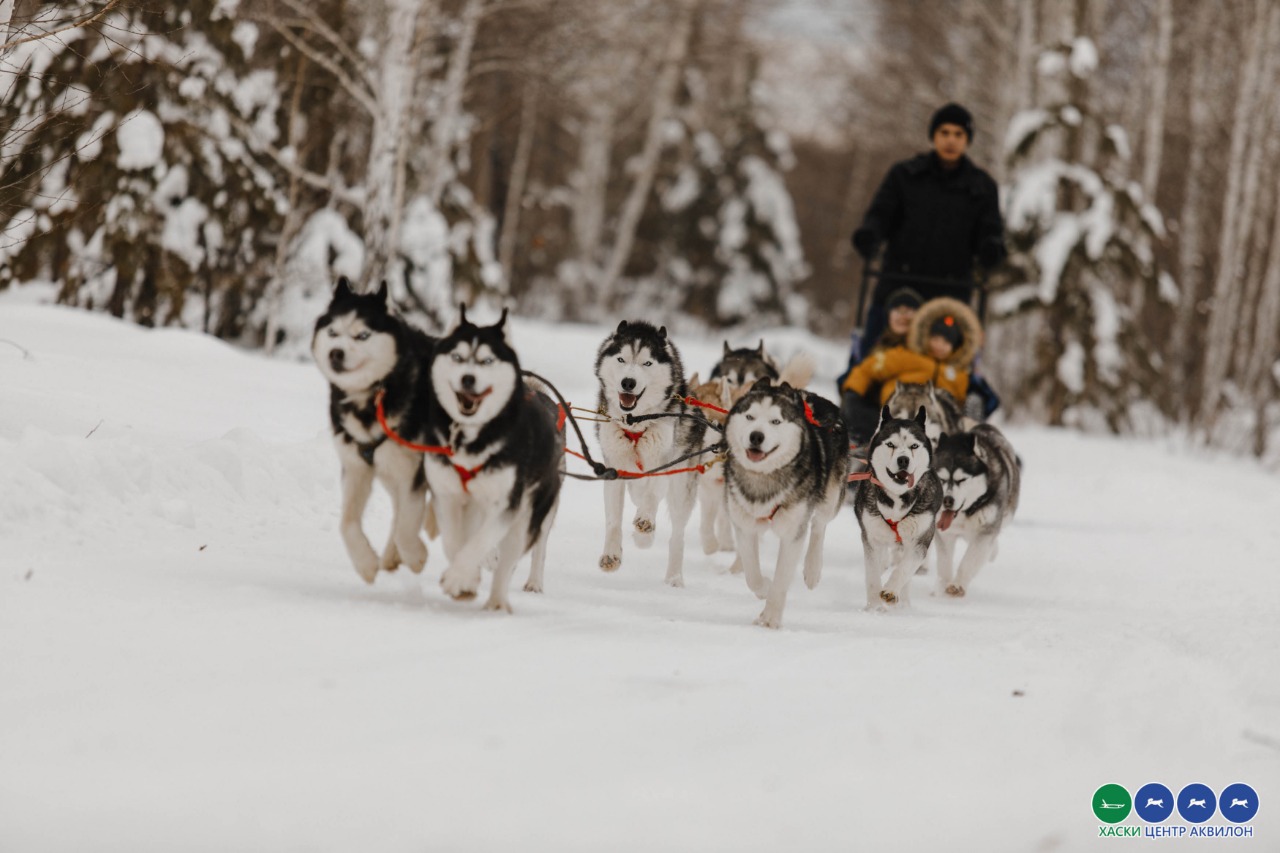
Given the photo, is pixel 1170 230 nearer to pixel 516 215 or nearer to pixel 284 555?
pixel 516 215

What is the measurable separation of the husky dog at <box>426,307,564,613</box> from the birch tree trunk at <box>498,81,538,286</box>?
54.7 feet

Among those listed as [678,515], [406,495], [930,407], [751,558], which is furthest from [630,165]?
[406,495]

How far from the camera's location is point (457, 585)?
3.69 m

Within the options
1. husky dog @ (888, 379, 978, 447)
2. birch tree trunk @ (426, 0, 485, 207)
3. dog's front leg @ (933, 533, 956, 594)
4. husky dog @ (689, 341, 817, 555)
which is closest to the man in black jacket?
husky dog @ (888, 379, 978, 447)

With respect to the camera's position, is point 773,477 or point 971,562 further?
point 971,562

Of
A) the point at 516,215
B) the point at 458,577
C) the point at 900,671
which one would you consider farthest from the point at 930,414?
the point at 516,215

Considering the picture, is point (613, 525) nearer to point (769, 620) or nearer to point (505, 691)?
point (769, 620)

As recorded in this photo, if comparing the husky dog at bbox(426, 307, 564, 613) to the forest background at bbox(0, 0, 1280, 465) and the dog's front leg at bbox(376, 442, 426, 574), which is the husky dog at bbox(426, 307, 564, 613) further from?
the forest background at bbox(0, 0, 1280, 465)

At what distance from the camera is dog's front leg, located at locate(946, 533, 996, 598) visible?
555cm

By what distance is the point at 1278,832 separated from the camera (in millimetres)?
2729

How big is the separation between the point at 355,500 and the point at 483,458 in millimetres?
478

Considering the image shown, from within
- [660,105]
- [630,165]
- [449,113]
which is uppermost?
[660,105]

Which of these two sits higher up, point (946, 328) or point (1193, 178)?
point (1193, 178)

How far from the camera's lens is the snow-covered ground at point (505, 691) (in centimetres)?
241
